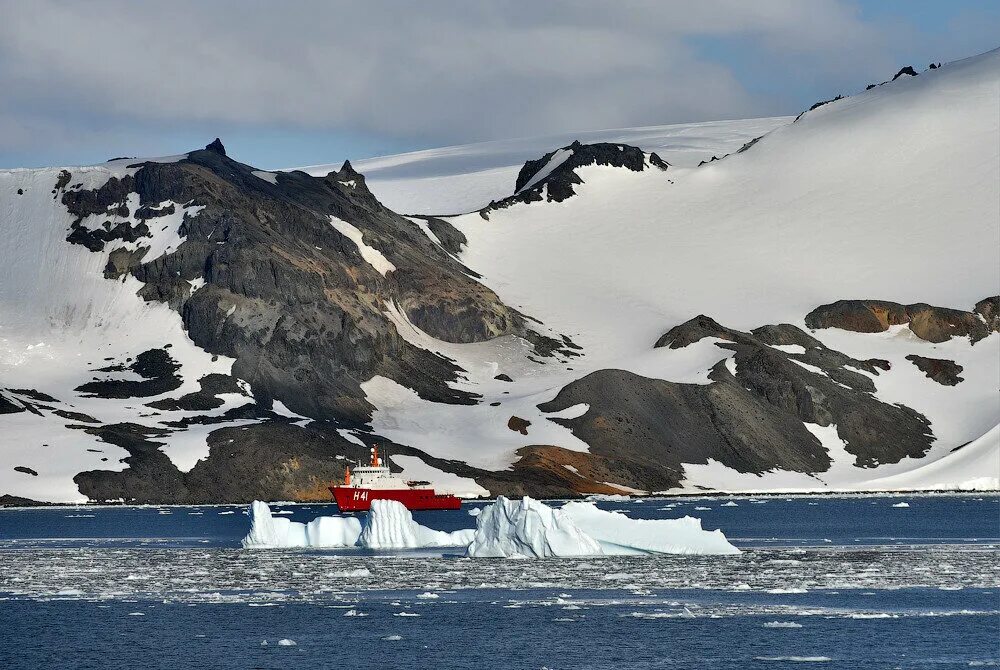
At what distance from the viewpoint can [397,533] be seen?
11300cm

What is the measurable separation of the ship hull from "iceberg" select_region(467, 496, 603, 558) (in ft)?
163

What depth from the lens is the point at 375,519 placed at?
11144cm

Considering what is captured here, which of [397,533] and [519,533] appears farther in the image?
[397,533]

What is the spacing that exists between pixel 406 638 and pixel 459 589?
17231mm

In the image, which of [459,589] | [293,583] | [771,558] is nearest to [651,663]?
[459,589]

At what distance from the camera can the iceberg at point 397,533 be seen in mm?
111875

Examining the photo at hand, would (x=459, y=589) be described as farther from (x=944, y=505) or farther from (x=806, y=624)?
(x=944, y=505)

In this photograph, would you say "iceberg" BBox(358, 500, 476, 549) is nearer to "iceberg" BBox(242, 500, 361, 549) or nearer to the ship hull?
"iceberg" BBox(242, 500, 361, 549)

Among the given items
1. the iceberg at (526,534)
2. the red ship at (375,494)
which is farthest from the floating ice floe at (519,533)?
the red ship at (375,494)

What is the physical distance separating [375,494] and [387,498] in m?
3.77

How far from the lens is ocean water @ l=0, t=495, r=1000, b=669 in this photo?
6375 cm

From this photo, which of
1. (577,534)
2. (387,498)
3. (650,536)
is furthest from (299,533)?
(387,498)

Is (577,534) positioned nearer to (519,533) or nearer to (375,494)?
(519,533)

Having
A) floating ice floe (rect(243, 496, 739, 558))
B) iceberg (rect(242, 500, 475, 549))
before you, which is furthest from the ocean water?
iceberg (rect(242, 500, 475, 549))
